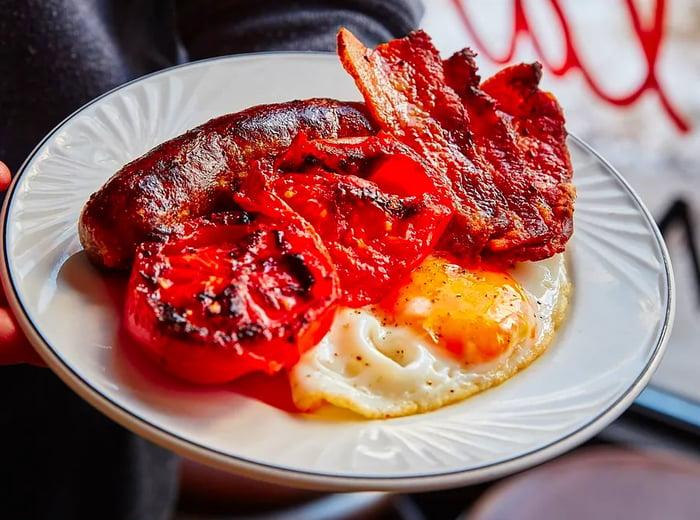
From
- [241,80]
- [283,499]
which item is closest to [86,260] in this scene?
[241,80]

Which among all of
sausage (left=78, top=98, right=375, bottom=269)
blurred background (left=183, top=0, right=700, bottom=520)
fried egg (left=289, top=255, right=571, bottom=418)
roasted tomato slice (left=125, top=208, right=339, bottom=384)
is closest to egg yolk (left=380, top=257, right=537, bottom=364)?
fried egg (left=289, top=255, right=571, bottom=418)

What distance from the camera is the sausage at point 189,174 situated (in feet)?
4.10

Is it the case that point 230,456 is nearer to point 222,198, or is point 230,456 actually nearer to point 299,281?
point 299,281

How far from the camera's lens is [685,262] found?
2963 millimetres

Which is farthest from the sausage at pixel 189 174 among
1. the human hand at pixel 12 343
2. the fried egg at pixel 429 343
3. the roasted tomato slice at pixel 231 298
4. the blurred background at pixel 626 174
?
the blurred background at pixel 626 174

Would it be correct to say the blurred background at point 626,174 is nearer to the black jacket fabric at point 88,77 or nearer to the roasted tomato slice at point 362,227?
the black jacket fabric at point 88,77

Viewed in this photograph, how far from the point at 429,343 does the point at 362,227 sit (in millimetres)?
242

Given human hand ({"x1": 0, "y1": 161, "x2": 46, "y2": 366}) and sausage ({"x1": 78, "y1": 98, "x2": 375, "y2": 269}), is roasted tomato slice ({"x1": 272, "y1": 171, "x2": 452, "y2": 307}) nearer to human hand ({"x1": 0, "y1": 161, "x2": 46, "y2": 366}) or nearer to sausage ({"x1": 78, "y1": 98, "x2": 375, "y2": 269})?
sausage ({"x1": 78, "y1": 98, "x2": 375, "y2": 269})

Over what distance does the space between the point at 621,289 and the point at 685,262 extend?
1.71 metres

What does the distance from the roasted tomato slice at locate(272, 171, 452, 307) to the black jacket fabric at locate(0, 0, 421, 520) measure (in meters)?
0.81

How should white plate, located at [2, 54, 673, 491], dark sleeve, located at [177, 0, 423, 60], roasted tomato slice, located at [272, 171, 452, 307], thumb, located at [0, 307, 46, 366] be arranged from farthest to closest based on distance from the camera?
dark sleeve, located at [177, 0, 423, 60] < roasted tomato slice, located at [272, 171, 452, 307] < thumb, located at [0, 307, 46, 366] < white plate, located at [2, 54, 673, 491]

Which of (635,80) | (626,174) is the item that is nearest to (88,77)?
(635,80)

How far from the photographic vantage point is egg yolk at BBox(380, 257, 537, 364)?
131cm

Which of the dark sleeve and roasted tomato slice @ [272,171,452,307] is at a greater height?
the dark sleeve
